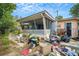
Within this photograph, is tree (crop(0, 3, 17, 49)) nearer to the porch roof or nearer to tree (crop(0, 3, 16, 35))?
tree (crop(0, 3, 16, 35))

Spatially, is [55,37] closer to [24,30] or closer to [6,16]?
[24,30]

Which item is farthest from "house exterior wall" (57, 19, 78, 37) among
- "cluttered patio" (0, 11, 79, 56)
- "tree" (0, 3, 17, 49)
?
"tree" (0, 3, 17, 49)

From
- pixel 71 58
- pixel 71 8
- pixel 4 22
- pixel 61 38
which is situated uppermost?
pixel 71 8

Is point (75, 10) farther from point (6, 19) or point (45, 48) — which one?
point (6, 19)

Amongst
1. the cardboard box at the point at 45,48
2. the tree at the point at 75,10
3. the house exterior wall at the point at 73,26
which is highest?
the tree at the point at 75,10

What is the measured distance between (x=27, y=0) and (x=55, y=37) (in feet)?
1.67

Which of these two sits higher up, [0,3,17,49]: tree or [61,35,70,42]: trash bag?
[0,3,17,49]: tree

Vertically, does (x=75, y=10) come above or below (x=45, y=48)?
above

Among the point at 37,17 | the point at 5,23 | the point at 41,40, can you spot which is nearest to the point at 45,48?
the point at 41,40

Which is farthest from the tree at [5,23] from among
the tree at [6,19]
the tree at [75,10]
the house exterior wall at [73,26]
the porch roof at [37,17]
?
the tree at [75,10]

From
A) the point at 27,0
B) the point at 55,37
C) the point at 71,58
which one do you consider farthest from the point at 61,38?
the point at 27,0

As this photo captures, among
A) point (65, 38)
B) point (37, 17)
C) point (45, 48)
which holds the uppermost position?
point (37, 17)

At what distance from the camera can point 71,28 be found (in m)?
1.80

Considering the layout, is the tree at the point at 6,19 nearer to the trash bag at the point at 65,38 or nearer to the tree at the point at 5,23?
the tree at the point at 5,23
